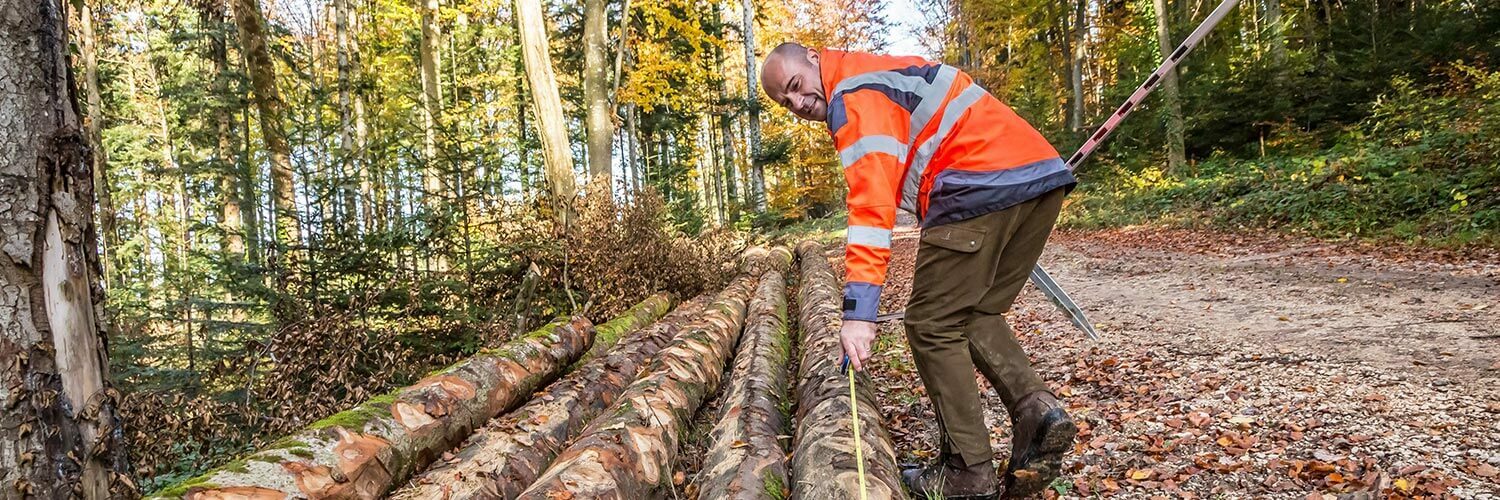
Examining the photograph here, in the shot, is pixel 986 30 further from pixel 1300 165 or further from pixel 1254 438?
pixel 1254 438

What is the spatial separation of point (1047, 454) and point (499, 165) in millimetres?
6187

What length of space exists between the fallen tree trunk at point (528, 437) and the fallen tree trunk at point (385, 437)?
0.32ft

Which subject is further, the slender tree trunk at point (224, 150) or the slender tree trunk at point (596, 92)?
the slender tree trunk at point (596, 92)

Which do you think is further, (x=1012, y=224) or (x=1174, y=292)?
(x=1174, y=292)

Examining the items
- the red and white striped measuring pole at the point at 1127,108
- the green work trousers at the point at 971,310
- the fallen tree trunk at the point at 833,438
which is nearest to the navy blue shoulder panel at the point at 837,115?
the green work trousers at the point at 971,310

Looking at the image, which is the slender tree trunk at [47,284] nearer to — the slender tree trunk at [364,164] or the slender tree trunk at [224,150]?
the slender tree trunk at [224,150]

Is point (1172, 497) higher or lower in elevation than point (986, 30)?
lower

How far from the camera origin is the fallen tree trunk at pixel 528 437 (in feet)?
9.20

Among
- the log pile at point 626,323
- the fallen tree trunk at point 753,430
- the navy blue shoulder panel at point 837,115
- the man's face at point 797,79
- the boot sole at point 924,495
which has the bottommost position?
the boot sole at point 924,495

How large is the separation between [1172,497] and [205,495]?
3.19 meters

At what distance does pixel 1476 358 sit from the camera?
3.27 m

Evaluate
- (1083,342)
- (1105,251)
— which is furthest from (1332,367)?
(1105,251)

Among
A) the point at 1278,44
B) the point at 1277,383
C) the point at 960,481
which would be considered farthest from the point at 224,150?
the point at 1278,44

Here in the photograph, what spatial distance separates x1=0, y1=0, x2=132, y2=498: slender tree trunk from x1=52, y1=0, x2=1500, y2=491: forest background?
33.9 inches
